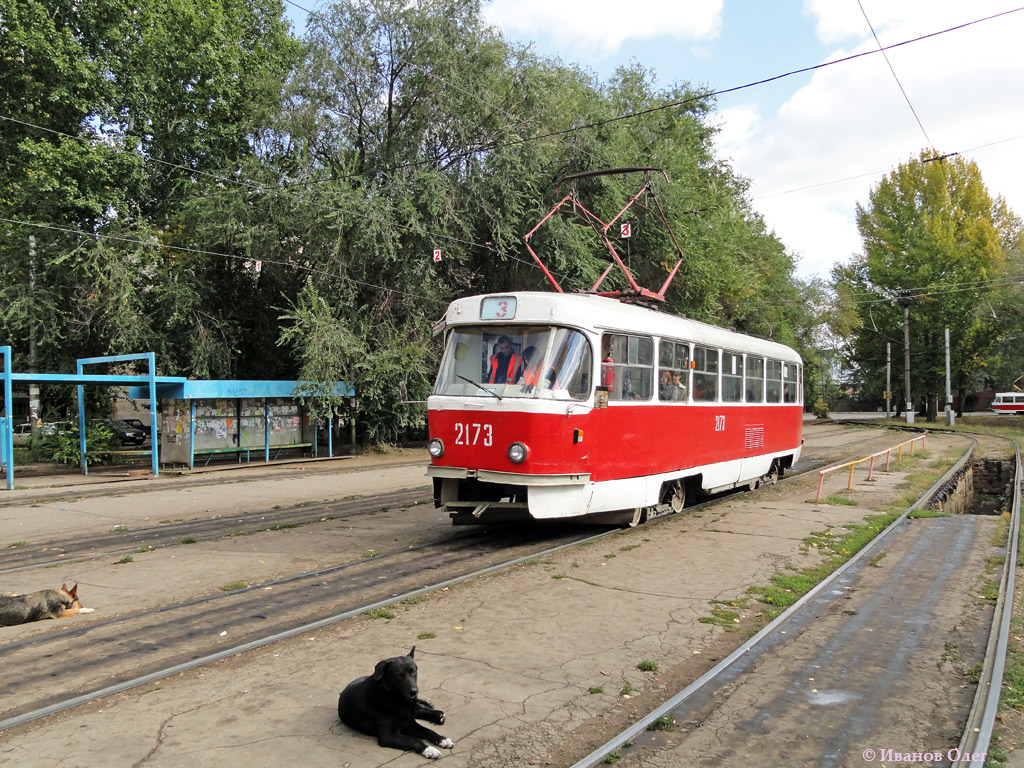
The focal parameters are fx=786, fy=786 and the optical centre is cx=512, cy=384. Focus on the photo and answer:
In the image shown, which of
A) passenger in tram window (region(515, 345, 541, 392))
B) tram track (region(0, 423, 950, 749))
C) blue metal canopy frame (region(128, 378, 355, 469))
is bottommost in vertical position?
tram track (region(0, 423, 950, 749))

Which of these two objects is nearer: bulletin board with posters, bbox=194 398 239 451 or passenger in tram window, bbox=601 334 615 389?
passenger in tram window, bbox=601 334 615 389

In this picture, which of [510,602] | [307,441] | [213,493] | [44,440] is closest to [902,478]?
[510,602]

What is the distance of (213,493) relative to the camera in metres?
17.6

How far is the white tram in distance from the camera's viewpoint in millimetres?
9773

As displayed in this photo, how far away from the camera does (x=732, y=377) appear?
1489 cm

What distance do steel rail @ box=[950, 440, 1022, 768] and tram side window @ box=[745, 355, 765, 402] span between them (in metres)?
7.27

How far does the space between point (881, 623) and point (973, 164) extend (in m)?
56.4

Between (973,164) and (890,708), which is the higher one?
(973,164)

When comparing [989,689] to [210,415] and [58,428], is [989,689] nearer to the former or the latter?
[210,415]

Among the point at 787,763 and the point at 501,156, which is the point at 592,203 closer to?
the point at 501,156

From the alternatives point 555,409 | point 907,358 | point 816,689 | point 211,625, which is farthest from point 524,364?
point 907,358

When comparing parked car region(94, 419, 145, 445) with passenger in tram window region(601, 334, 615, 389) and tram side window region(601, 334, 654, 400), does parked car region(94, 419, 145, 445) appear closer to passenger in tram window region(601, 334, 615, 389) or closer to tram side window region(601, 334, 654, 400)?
tram side window region(601, 334, 654, 400)

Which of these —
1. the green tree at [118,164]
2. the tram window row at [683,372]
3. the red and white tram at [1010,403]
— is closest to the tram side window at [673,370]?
the tram window row at [683,372]

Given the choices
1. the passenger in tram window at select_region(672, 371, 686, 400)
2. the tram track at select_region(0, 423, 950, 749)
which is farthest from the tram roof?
the tram track at select_region(0, 423, 950, 749)
